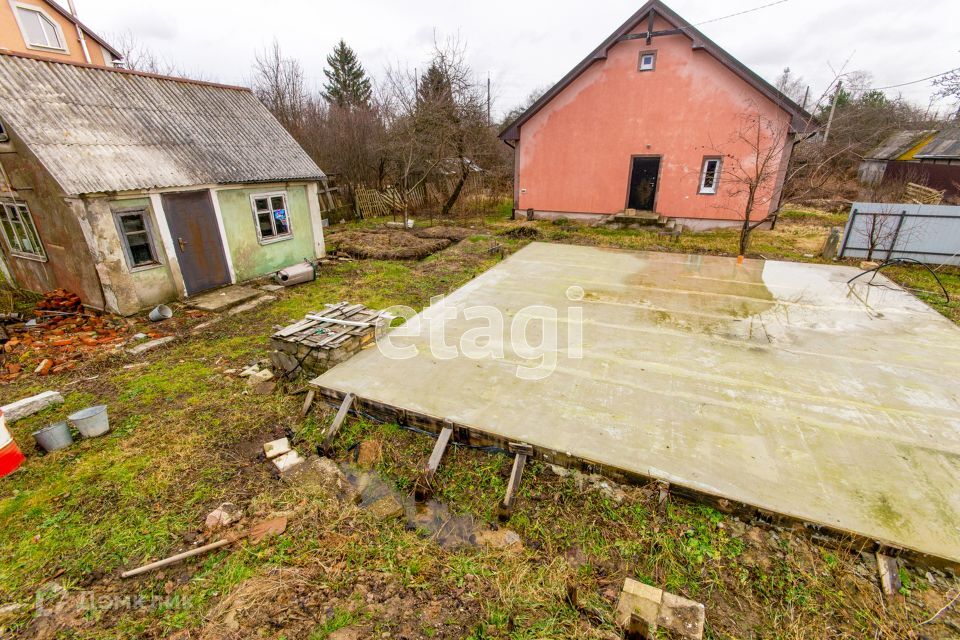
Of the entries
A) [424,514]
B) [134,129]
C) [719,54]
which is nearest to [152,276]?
[134,129]

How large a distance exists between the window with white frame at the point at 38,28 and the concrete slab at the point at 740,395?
19558mm

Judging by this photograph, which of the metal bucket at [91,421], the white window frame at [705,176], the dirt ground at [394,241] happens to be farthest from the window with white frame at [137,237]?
the white window frame at [705,176]

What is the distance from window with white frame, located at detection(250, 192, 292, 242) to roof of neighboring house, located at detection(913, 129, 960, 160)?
2840 cm

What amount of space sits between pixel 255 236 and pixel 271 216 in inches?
26.5

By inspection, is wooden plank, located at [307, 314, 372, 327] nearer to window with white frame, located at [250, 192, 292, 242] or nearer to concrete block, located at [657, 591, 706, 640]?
concrete block, located at [657, 591, 706, 640]

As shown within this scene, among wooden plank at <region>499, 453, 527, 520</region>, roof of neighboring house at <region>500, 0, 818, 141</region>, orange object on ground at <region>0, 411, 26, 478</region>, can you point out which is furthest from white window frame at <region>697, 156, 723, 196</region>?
orange object on ground at <region>0, 411, 26, 478</region>

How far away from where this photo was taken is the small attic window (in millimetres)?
13133

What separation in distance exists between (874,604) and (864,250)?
11.0 metres

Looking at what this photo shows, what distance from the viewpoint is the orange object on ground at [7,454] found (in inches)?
143

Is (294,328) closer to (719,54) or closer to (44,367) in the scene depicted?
(44,367)

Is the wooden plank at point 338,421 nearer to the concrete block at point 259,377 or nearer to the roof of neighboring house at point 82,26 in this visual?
the concrete block at point 259,377

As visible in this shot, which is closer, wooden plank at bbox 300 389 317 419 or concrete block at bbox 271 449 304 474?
concrete block at bbox 271 449 304 474

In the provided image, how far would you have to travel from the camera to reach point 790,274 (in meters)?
8.91

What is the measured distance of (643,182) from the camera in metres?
14.6
